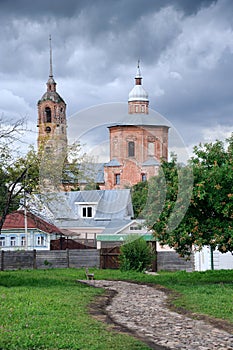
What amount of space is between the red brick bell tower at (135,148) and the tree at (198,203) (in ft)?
5.51

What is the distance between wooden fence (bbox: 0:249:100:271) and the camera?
39656 millimetres

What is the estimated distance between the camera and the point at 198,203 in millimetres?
24172

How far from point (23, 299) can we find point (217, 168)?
31.4ft

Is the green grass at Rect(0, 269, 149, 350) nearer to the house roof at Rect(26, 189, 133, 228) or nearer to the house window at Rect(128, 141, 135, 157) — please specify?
the house roof at Rect(26, 189, 133, 228)

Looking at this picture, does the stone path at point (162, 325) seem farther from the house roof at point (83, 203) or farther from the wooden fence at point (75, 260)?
the wooden fence at point (75, 260)

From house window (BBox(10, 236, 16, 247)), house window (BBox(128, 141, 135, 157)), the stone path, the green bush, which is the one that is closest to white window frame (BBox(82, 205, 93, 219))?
house window (BBox(128, 141, 135, 157))

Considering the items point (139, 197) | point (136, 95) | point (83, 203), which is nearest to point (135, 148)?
point (139, 197)

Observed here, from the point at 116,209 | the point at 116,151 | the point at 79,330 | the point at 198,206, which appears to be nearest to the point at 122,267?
the point at 116,209

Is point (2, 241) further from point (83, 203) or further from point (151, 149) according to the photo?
point (151, 149)

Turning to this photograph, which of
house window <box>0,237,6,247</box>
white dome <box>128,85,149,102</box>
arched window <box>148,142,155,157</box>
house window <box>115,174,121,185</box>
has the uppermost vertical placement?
white dome <box>128,85,149,102</box>

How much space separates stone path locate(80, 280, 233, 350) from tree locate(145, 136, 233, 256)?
3464 mm

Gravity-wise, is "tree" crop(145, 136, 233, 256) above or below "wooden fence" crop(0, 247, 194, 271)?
above

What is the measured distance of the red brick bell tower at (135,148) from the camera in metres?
27.8

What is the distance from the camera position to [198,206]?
24250mm
